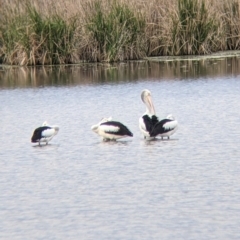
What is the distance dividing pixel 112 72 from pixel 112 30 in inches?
64.5

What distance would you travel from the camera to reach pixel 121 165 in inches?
436

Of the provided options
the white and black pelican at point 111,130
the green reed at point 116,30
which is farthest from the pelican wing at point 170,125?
the green reed at point 116,30

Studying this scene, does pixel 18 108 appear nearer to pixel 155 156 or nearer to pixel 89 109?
pixel 89 109

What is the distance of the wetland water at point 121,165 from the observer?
852cm

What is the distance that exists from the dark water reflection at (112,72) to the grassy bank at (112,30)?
0.44m

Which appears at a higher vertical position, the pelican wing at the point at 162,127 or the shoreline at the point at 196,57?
the shoreline at the point at 196,57

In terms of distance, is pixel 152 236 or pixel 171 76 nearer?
pixel 152 236

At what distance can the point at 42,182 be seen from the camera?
10414 millimetres

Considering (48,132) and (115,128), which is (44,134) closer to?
(48,132)

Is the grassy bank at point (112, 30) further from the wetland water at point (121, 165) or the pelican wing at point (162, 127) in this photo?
the pelican wing at point (162, 127)

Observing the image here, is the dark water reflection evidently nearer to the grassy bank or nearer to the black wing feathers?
the grassy bank

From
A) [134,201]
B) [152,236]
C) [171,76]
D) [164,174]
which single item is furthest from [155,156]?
[171,76]

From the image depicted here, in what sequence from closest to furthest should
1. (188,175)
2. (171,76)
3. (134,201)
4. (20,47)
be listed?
(134,201) → (188,175) → (171,76) → (20,47)

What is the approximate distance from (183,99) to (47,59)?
6012 mm
